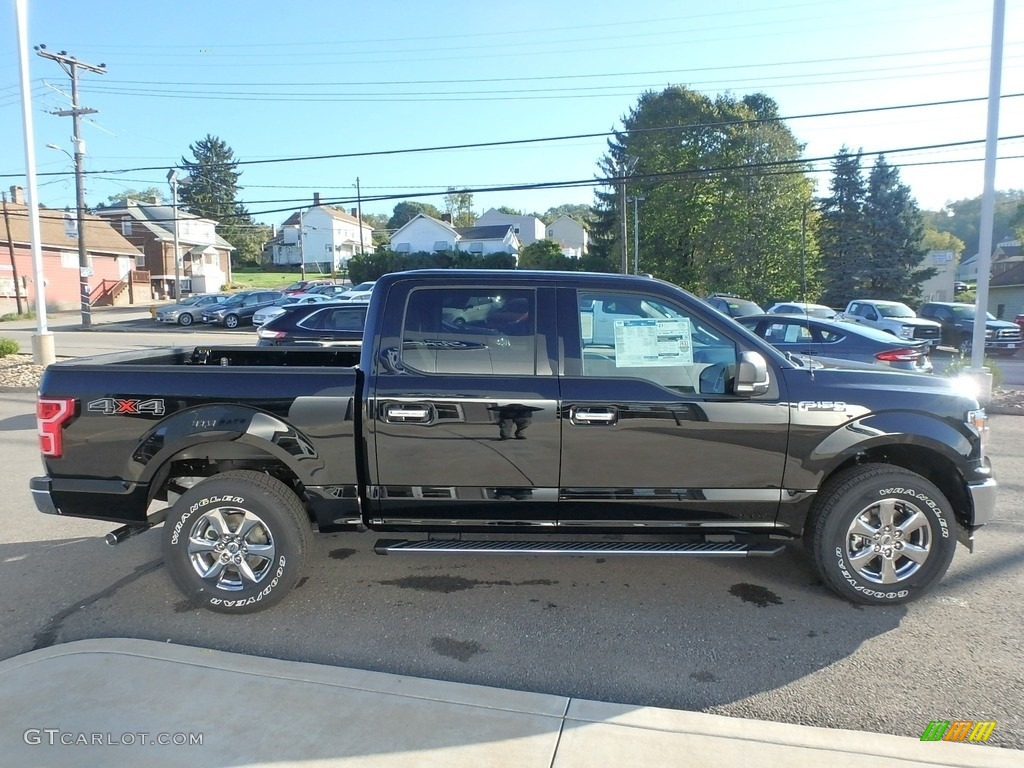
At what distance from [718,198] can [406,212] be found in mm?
85179

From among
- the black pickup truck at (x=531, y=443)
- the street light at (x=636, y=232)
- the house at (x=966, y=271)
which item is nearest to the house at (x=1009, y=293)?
the street light at (x=636, y=232)

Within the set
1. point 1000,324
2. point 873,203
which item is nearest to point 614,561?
point 1000,324

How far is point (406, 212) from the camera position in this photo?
11844 cm

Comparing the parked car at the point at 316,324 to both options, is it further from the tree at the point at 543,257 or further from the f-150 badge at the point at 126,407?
the tree at the point at 543,257

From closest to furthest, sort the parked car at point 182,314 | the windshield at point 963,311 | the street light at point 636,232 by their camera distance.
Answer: the windshield at point 963,311 < the parked car at point 182,314 < the street light at point 636,232

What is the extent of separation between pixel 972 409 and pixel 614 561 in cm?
242

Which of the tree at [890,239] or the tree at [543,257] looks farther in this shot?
the tree at [543,257]

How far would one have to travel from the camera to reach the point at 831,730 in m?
2.96

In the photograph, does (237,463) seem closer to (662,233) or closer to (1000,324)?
(1000,324)

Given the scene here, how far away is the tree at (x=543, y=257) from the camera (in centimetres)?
5053

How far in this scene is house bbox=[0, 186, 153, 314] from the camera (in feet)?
133

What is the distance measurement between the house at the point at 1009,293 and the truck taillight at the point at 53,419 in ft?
151

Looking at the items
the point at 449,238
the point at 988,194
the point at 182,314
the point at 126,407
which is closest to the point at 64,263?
the point at 182,314

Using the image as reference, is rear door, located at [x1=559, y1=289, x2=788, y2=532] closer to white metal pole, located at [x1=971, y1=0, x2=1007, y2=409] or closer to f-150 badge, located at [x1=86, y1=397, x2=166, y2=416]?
f-150 badge, located at [x1=86, y1=397, x2=166, y2=416]
